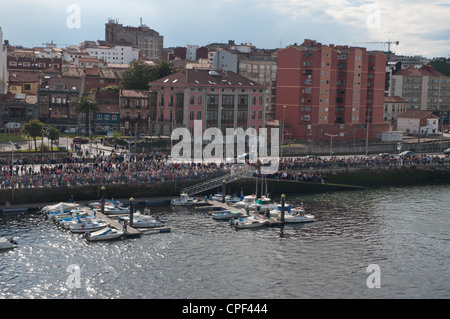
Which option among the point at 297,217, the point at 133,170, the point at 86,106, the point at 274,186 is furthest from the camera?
the point at 86,106

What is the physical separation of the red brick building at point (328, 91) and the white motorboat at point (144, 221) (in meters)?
53.7

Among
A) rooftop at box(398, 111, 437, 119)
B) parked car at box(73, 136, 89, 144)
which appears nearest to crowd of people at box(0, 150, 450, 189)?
parked car at box(73, 136, 89, 144)

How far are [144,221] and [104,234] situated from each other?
211 inches

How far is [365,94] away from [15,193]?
76.1 metres

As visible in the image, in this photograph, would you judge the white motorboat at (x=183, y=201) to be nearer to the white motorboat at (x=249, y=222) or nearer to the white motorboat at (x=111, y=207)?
the white motorboat at (x=111, y=207)

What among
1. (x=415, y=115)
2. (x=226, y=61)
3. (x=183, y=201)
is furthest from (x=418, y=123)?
(x=183, y=201)

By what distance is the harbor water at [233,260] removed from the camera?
42875mm

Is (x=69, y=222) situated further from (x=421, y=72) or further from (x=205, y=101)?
(x=421, y=72)

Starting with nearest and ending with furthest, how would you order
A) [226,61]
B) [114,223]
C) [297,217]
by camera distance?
[114,223] < [297,217] < [226,61]

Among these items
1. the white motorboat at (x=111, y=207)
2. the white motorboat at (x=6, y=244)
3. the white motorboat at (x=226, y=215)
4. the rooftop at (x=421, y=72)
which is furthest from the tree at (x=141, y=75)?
the white motorboat at (x=6, y=244)

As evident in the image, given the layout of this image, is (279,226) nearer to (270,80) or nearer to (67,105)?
(67,105)

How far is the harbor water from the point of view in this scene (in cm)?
4288

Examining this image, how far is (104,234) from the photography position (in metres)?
53.7

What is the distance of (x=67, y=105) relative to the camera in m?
112
